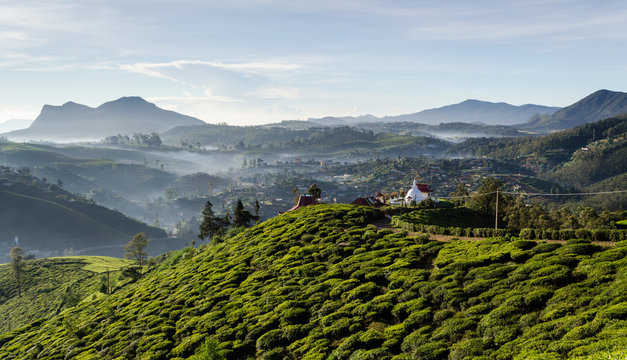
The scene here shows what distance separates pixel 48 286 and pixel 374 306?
122 m

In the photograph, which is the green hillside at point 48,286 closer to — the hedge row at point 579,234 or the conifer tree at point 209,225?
the conifer tree at point 209,225

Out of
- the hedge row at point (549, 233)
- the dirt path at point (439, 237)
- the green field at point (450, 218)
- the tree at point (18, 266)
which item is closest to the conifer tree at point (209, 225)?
the dirt path at point (439, 237)

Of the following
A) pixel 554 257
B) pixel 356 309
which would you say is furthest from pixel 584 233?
pixel 356 309

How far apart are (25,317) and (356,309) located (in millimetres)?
101906

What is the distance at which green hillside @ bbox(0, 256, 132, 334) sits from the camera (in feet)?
309

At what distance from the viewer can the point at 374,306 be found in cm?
3039

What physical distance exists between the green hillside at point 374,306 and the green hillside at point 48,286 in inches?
1673

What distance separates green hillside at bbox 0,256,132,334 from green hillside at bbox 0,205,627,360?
42.5m

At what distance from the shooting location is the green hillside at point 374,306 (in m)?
21.8

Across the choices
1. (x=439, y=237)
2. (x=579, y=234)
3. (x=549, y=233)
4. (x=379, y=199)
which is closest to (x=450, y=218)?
(x=439, y=237)

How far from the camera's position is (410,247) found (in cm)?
3931

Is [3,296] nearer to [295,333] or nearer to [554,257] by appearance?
[295,333]

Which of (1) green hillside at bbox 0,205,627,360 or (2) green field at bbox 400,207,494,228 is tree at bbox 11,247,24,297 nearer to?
(1) green hillside at bbox 0,205,627,360

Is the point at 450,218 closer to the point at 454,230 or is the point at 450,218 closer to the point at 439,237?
the point at 439,237
